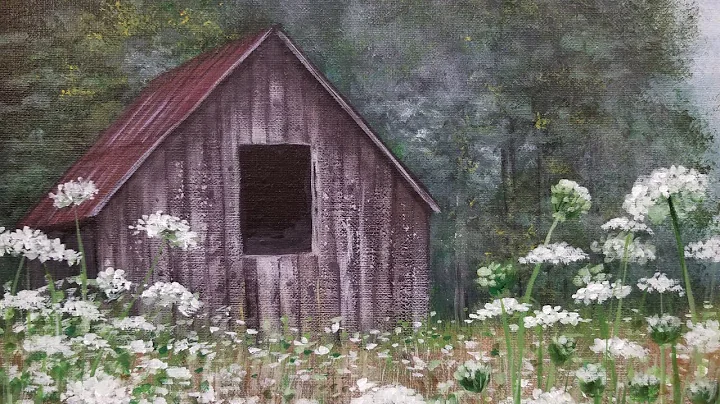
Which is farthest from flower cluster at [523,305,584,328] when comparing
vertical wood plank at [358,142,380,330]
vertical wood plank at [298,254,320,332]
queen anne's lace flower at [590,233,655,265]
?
vertical wood plank at [298,254,320,332]

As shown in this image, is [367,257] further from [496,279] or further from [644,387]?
[644,387]

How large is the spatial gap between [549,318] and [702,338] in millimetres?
656

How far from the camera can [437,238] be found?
3135 mm

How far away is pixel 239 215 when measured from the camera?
313cm

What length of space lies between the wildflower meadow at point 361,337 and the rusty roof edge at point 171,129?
0.28 feet

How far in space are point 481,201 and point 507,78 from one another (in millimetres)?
588

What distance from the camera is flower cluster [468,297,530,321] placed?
2777 millimetres

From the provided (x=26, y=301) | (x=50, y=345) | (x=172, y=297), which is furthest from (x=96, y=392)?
(x=26, y=301)

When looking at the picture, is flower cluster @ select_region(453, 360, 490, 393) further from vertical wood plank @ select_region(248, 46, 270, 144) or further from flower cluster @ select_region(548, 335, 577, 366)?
vertical wood plank @ select_region(248, 46, 270, 144)

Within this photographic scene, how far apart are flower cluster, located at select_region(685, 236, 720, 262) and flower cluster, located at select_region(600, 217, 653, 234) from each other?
7.5 inches

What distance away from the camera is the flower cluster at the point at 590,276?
2951mm

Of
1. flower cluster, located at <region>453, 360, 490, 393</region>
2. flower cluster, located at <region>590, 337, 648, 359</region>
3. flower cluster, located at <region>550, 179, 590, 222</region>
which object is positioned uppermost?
flower cluster, located at <region>550, 179, 590, 222</region>

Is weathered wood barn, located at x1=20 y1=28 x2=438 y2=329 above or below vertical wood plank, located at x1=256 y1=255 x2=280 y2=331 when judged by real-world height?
above

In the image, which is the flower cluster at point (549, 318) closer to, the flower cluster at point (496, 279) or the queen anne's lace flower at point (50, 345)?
the flower cluster at point (496, 279)
